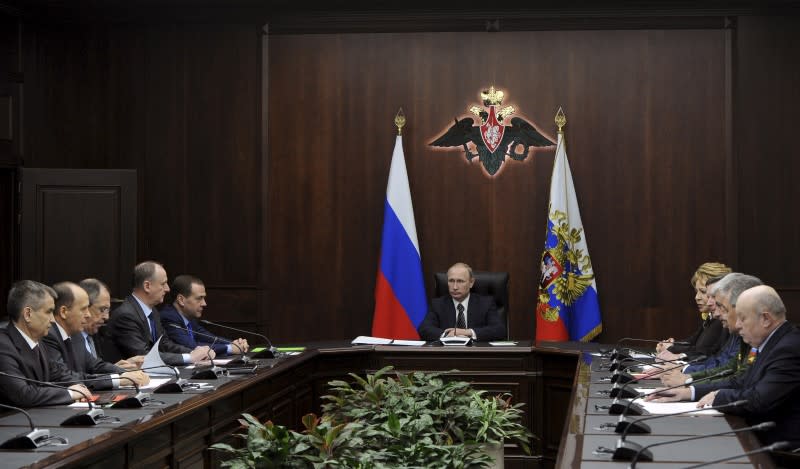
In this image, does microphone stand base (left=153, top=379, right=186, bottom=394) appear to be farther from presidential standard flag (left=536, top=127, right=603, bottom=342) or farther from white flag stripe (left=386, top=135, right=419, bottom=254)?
presidential standard flag (left=536, top=127, right=603, bottom=342)

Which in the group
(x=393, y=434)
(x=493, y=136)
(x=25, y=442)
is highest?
(x=493, y=136)

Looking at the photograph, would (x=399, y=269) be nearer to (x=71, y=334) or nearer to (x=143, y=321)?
(x=143, y=321)

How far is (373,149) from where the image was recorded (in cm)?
818

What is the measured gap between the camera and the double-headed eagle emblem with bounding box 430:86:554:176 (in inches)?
317

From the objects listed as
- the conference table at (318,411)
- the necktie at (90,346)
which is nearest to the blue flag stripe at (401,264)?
the conference table at (318,411)

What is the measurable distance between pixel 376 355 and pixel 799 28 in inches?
158

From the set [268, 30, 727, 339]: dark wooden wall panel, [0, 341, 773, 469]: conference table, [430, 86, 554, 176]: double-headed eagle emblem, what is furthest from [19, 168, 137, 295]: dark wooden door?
[430, 86, 554, 176]: double-headed eagle emblem

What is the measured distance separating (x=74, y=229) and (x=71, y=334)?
10.0 feet

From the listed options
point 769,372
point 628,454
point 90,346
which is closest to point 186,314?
point 90,346

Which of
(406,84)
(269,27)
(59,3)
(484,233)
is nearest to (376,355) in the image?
(484,233)

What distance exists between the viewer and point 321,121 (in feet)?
26.9

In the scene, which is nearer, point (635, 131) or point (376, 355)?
point (376, 355)

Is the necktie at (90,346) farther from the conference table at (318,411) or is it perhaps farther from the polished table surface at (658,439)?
the polished table surface at (658,439)

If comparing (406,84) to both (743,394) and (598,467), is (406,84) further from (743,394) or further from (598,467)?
(598,467)
